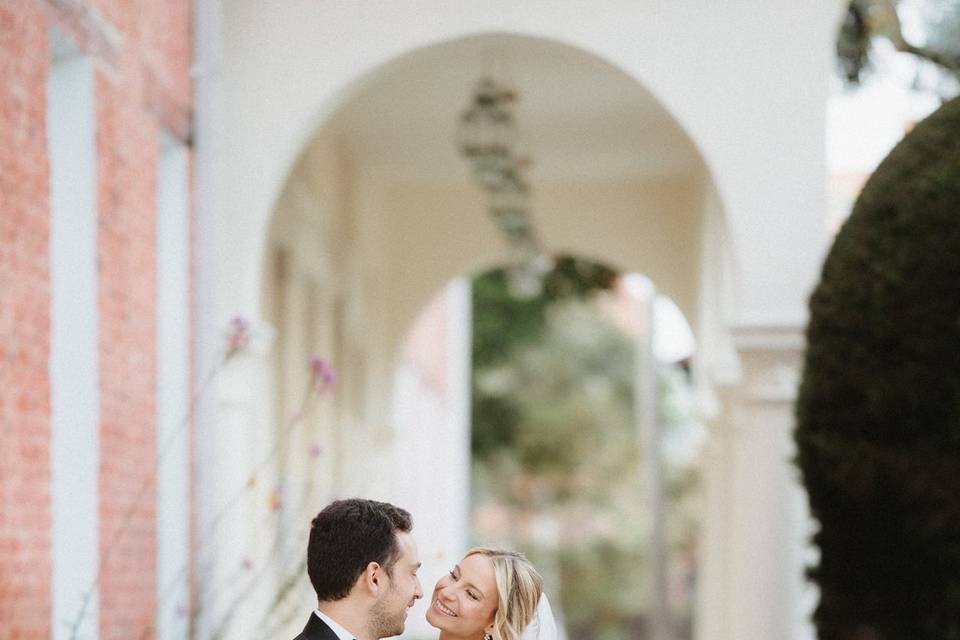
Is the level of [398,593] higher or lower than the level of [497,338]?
lower

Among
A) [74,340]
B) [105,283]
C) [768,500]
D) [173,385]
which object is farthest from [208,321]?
[768,500]

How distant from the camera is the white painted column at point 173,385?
7.77 m

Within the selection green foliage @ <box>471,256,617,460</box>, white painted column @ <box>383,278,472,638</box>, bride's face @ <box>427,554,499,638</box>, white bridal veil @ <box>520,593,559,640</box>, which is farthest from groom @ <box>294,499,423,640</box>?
green foliage @ <box>471,256,617,460</box>

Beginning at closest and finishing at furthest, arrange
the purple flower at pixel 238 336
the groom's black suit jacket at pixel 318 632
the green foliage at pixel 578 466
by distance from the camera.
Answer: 1. the groom's black suit jacket at pixel 318 632
2. the purple flower at pixel 238 336
3. the green foliage at pixel 578 466

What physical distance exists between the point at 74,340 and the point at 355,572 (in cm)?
241

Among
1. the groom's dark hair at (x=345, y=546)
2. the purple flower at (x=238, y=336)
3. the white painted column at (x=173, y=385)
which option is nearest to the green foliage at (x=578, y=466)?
the white painted column at (x=173, y=385)

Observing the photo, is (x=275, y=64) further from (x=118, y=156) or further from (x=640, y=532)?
(x=640, y=532)

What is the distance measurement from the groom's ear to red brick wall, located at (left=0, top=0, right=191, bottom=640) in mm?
1513

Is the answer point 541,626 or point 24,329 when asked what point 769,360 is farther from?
point 24,329

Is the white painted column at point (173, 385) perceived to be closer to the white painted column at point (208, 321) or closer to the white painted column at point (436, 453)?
the white painted column at point (208, 321)

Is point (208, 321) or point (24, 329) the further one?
point (208, 321)

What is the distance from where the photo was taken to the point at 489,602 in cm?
552

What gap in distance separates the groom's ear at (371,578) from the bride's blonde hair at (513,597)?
89 cm

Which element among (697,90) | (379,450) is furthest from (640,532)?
(697,90)
